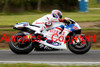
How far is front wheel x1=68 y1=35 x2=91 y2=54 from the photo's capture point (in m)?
9.01

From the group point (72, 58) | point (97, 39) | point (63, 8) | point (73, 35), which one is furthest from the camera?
point (63, 8)

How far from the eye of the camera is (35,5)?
38312 millimetres

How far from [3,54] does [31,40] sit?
3.70ft

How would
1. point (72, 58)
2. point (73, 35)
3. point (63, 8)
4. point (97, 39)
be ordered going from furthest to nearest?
point (63, 8) → point (97, 39) → point (73, 35) → point (72, 58)

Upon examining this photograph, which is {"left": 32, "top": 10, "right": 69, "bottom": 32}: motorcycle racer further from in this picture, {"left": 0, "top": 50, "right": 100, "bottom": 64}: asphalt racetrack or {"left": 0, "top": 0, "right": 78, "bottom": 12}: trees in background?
{"left": 0, "top": 0, "right": 78, "bottom": 12}: trees in background

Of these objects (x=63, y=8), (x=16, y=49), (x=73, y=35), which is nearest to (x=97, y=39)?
(x=73, y=35)

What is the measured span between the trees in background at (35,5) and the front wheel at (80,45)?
25474 mm

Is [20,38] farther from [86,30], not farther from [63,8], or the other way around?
[63,8]

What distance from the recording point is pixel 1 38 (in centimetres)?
1374

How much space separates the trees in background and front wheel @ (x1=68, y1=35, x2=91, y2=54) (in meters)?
25.5

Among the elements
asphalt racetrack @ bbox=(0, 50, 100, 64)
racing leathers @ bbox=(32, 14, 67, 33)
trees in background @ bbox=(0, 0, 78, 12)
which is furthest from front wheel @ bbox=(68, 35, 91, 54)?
trees in background @ bbox=(0, 0, 78, 12)

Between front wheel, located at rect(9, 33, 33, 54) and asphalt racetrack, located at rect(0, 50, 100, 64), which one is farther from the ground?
front wheel, located at rect(9, 33, 33, 54)

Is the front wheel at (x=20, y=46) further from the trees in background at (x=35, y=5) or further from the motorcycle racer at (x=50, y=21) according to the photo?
the trees in background at (x=35, y=5)

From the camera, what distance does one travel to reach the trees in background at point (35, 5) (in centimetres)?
3416
